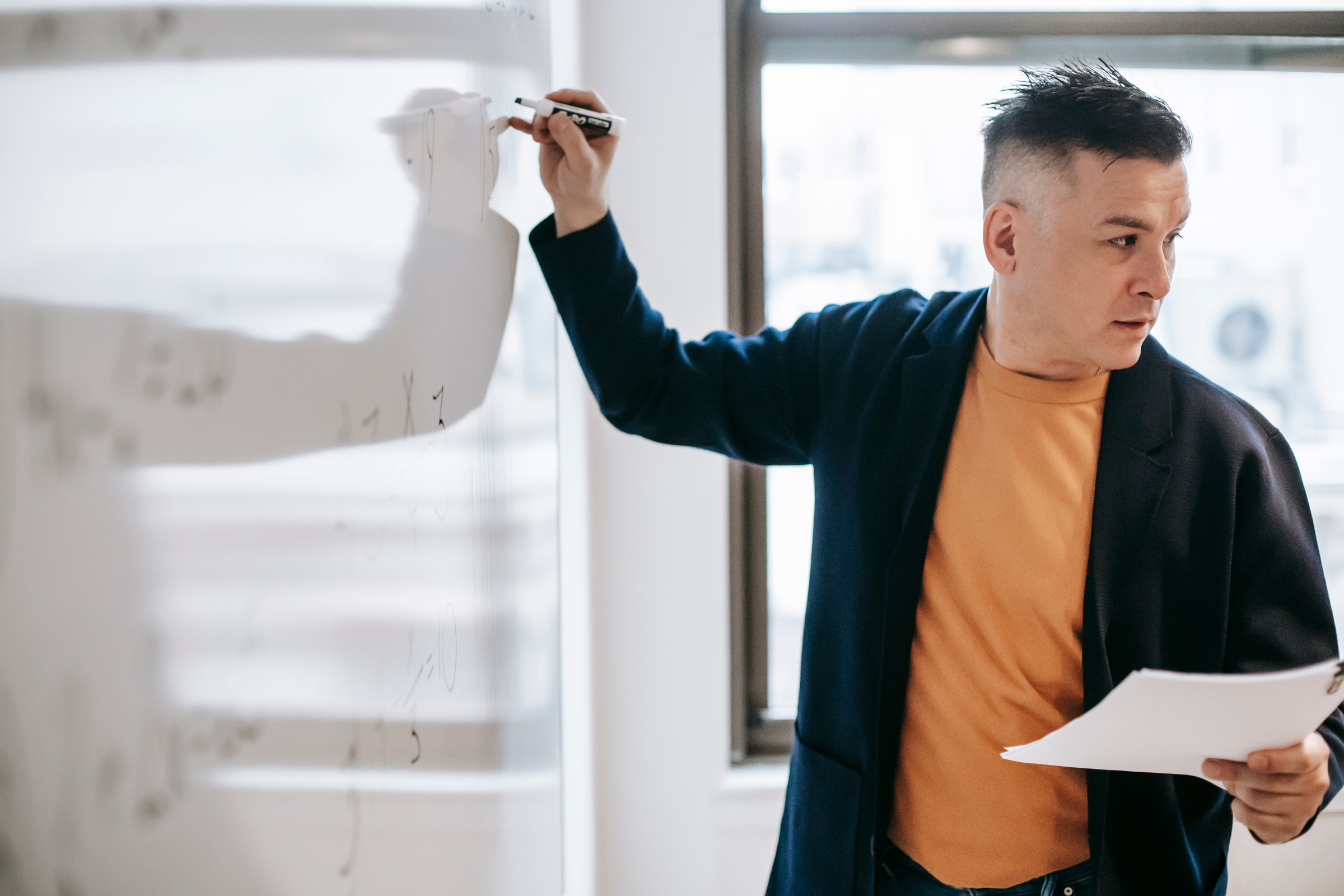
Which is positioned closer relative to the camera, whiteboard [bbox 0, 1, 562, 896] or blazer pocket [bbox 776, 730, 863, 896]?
whiteboard [bbox 0, 1, 562, 896]

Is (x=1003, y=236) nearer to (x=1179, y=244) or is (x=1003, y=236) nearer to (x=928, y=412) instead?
(x=928, y=412)

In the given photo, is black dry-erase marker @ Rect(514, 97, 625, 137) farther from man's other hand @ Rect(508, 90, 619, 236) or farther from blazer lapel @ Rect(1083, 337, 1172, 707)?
blazer lapel @ Rect(1083, 337, 1172, 707)

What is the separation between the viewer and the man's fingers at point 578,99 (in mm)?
846

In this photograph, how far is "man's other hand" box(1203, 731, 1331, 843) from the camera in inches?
29.6

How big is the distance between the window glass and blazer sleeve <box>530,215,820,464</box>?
0.65 m

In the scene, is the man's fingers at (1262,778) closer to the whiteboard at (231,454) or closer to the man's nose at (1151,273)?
the man's nose at (1151,273)

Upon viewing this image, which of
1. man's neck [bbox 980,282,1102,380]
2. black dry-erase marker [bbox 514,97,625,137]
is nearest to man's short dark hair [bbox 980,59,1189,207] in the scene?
man's neck [bbox 980,282,1102,380]

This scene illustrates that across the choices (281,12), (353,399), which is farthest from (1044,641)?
(281,12)

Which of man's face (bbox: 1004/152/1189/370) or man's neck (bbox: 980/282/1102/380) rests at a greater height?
man's face (bbox: 1004/152/1189/370)

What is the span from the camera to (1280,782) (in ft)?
2.54

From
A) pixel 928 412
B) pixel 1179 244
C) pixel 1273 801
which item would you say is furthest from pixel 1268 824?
pixel 1179 244

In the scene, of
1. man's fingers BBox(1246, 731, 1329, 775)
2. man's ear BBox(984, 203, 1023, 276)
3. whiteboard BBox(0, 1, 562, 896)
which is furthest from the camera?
man's ear BBox(984, 203, 1023, 276)

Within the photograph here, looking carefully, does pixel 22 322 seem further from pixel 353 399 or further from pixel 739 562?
pixel 739 562

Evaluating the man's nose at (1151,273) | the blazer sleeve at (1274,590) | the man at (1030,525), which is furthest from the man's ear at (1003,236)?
the blazer sleeve at (1274,590)
